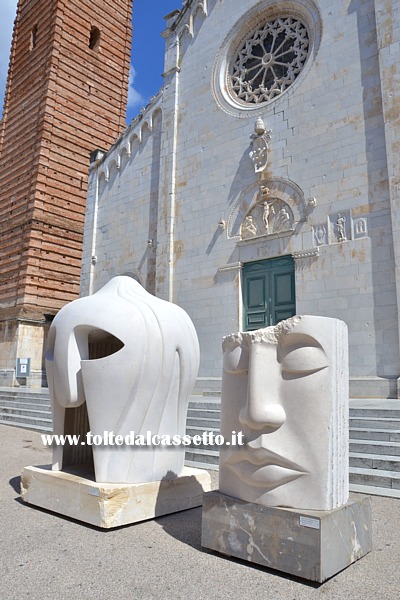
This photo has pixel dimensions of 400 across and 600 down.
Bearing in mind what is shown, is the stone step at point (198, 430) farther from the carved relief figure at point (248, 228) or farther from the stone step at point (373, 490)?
the carved relief figure at point (248, 228)

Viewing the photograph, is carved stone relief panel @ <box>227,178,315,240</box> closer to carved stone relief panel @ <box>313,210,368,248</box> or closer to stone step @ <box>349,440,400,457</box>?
carved stone relief panel @ <box>313,210,368,248</box>

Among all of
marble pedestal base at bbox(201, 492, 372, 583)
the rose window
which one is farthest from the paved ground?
the rose window

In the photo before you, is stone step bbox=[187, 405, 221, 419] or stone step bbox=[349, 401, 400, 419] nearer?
stone step bbox=[349, 401, 400, 419]

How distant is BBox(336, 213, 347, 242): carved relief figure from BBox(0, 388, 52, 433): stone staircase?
8.06m

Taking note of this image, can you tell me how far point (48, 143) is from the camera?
2198cm

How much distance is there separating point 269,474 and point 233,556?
0.72 meters

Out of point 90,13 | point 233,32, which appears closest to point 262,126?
point 233,32

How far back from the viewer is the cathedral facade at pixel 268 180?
34.0ft

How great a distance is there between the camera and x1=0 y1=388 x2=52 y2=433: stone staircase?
11.4 meters

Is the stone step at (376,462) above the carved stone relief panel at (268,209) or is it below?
below

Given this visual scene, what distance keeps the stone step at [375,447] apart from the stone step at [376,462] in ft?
0.29

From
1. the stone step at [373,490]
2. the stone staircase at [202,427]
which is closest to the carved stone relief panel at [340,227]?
the stone staircase at [202,427]

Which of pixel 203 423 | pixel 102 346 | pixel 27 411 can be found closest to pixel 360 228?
pixel 203 423

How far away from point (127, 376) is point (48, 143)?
2029 centimetres
